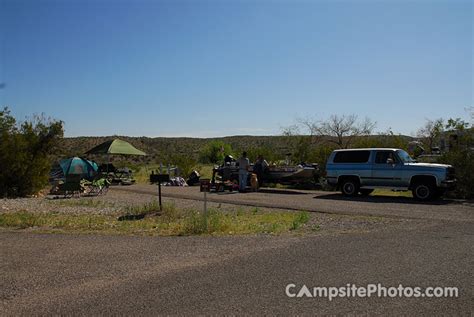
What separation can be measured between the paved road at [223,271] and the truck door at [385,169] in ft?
30.3

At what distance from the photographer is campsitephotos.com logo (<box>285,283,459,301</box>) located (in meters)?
6.16

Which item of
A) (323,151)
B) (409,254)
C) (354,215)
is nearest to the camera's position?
(409,254)

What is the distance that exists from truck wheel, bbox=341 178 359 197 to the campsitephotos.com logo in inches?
595

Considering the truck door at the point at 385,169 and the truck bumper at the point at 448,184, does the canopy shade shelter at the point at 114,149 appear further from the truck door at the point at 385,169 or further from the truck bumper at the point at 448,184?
the truck bumper at the point at 448,184

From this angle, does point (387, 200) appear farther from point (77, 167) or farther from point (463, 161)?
point (77, 167)

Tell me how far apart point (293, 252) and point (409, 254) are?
2012 millimetres

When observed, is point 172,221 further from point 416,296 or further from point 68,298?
point 416,296

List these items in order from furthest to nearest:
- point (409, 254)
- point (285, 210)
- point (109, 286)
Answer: point (285, 210)
point (409, 254)
point (109, 286)

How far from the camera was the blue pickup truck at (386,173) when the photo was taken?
19.0 m

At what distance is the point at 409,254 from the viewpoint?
8.57 m

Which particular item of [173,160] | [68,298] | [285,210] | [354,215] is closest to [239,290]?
[68,298]

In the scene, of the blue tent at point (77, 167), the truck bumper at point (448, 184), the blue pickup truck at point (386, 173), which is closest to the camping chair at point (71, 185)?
the blue tent at point (77, 167)

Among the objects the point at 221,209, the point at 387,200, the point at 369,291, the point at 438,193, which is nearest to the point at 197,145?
the point at 387,200

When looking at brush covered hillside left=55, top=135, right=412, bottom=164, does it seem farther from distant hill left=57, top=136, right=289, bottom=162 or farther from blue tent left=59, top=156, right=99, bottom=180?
blue tent left=59, top=156, right=99, bottom=180
